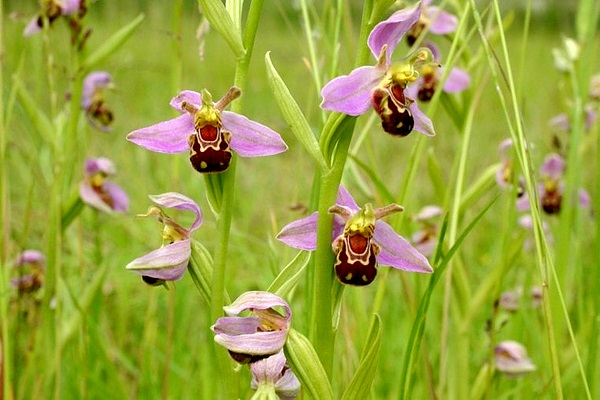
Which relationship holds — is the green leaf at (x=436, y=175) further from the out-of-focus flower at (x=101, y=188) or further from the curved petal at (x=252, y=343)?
the curved petal at (x=252, y=343)

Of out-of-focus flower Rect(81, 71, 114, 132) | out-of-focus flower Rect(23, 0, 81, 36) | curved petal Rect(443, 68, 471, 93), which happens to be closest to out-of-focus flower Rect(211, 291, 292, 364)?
curved petal Rect(443, 68, 471, 93)

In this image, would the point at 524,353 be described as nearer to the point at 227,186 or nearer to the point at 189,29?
the point at 227,186

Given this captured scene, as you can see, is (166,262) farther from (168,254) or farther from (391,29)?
(391,29)

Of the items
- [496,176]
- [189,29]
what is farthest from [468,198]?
[189,29]

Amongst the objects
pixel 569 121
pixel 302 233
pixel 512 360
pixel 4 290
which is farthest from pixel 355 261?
pixel 569 121

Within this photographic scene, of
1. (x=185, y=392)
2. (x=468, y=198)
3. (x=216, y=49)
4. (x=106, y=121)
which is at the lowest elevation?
(x=185, y=392)

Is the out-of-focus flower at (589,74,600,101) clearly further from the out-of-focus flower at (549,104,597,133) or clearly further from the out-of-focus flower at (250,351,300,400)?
the out-of-focus flower at (250,351,300,400)

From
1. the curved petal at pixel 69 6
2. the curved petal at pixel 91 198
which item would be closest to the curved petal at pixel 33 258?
the curved petal at pixel 91 198
